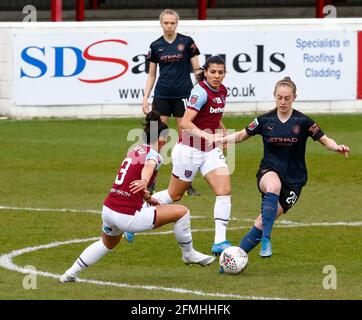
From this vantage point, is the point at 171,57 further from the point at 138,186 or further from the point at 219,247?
the point at 138,186

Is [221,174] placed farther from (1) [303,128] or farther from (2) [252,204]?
(2) [252,204]

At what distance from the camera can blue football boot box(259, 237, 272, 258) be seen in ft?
43.2

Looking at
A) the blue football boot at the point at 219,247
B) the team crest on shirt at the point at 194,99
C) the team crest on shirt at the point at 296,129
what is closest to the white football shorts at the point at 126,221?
the blue football boot at the point at 219,247

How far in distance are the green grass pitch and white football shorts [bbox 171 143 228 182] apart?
813 millimetres

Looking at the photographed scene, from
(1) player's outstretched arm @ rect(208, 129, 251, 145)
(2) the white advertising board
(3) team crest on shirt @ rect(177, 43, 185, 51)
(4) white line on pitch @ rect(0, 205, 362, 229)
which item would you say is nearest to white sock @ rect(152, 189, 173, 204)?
(1) player's outstretched arm @ rect(208, 129, 251, 145)

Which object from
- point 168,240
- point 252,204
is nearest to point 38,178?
point 252,204

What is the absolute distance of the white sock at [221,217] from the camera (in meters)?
Result: 13.9

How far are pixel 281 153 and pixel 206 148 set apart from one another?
138cm

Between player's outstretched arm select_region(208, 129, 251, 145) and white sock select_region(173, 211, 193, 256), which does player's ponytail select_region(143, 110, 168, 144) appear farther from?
player's outstretched arm select_region(208, 129, 251, 145)

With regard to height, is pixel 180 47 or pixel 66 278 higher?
pixel 180 47

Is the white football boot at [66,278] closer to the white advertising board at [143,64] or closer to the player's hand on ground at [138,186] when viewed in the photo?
the player's hand on ground at [138,186]

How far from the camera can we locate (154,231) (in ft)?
51.4


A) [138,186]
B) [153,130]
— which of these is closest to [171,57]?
[153,130]

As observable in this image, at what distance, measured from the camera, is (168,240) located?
49.2ft
